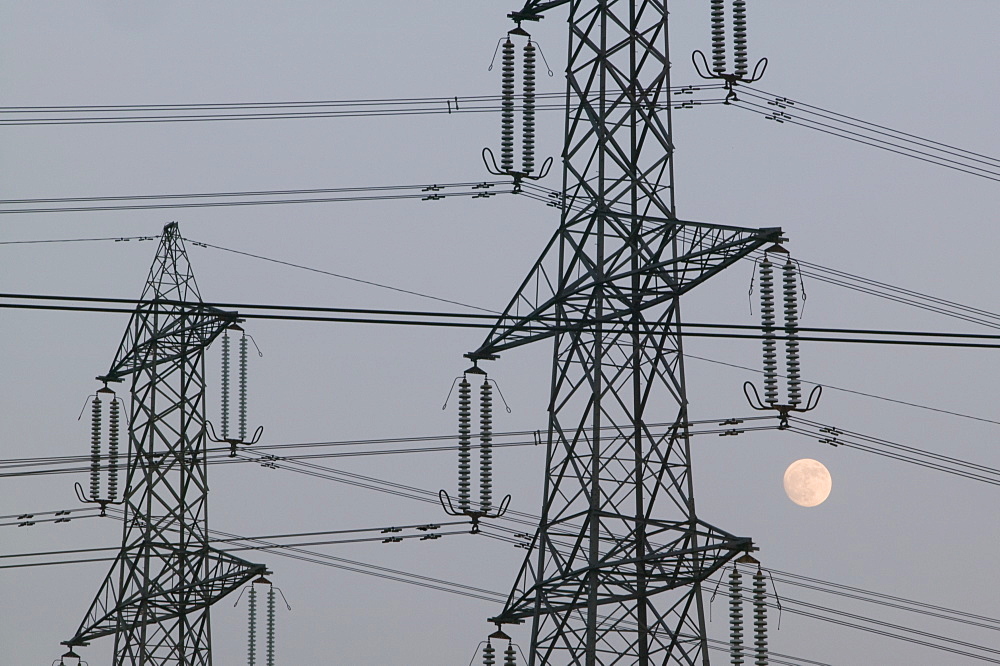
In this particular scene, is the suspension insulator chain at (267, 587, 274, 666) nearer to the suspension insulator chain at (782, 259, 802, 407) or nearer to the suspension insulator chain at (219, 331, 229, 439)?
the suspension insulator chain at (219, 331, 229, 439)

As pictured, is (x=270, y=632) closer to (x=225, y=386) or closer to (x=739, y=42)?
(x=225, y=386)

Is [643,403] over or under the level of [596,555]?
over

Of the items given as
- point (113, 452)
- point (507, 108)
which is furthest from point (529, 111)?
point (113, 452)

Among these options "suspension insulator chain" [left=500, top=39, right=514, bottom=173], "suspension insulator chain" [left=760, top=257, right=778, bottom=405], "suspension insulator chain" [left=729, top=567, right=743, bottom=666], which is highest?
"suspension insulator chain" [left=500, top=39, right=514, bottom=173]

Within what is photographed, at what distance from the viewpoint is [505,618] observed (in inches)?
877

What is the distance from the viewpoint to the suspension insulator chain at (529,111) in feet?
92.5

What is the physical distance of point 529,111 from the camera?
93.0ft

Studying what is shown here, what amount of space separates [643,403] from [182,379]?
1331cm

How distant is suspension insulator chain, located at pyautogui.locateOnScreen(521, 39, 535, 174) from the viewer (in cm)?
2820

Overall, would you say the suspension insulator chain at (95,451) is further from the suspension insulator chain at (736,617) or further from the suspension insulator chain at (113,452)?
the suspension insulator chain at (736,617)

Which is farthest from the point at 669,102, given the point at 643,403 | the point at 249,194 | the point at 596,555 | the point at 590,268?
the point at 249,194

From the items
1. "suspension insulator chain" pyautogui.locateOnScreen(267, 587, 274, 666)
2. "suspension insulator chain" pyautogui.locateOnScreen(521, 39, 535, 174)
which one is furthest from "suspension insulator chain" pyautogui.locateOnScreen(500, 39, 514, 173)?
"suspension insulator chain" pyautogui.locateOnScreen(267, 587, 274, 666)

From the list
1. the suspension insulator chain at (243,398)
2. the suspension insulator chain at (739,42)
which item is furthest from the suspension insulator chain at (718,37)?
the suspension insulator chain at (243,398)

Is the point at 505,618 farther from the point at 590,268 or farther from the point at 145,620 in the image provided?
the point at 145,620
